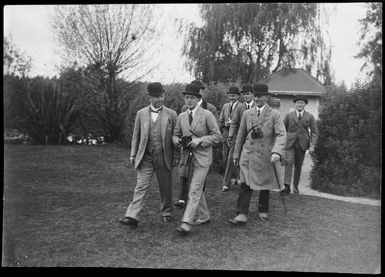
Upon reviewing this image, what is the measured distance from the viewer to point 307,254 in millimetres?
4691

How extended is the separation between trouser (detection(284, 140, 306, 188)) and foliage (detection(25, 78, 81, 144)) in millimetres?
6759

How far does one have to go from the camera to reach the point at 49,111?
37.4 feet

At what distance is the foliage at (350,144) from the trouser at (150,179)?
139 inches

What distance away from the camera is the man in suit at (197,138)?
533 cm

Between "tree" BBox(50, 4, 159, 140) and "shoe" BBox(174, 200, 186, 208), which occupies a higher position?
"tree" BBox(50, 4, 159, 140)

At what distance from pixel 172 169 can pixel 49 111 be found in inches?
236

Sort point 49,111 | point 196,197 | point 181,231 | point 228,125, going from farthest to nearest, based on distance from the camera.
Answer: point 49,111, point 228,125, point 196,197, point 181,231

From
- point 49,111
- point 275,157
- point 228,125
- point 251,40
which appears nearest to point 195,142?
point 275,157

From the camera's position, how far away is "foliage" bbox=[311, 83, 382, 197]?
24.0 ft

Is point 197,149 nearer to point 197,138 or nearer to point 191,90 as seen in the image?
point 197,138

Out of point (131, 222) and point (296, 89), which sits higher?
point (296, 89)

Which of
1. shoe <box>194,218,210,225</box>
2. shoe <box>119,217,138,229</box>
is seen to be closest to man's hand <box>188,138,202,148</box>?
shoe <box>194,218,210,225</box>

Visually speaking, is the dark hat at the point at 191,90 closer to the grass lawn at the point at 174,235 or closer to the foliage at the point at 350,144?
the grass lawn at the point at 174,235

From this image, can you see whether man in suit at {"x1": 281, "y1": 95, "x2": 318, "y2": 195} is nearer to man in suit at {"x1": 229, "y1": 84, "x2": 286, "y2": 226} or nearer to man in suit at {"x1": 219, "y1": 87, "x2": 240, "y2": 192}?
man in suit at {"x1": 219, "y1": 87, "x2": 240, "y2": 192}
